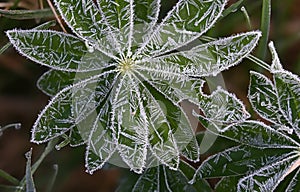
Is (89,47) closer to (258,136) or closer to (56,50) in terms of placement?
(56,50)

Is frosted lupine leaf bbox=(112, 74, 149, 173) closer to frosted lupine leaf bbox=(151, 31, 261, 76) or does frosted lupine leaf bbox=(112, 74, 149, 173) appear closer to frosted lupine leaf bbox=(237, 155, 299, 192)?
frosted lupine leaf bbox=(151, 31, 261, 76)

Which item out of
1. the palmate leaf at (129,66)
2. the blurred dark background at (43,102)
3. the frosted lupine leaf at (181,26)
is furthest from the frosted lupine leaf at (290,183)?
the blurred dark background at (43,102)

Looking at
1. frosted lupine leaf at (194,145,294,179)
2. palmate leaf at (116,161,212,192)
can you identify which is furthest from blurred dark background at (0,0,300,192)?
frosted lupine leaf at (194,145,294,179)

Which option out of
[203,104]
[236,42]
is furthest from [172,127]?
[236,42]

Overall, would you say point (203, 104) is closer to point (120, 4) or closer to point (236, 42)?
point (236, 42)

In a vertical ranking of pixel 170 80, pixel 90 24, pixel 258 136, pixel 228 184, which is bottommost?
pixel 228 184

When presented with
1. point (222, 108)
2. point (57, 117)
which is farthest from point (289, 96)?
point (57, 117)
